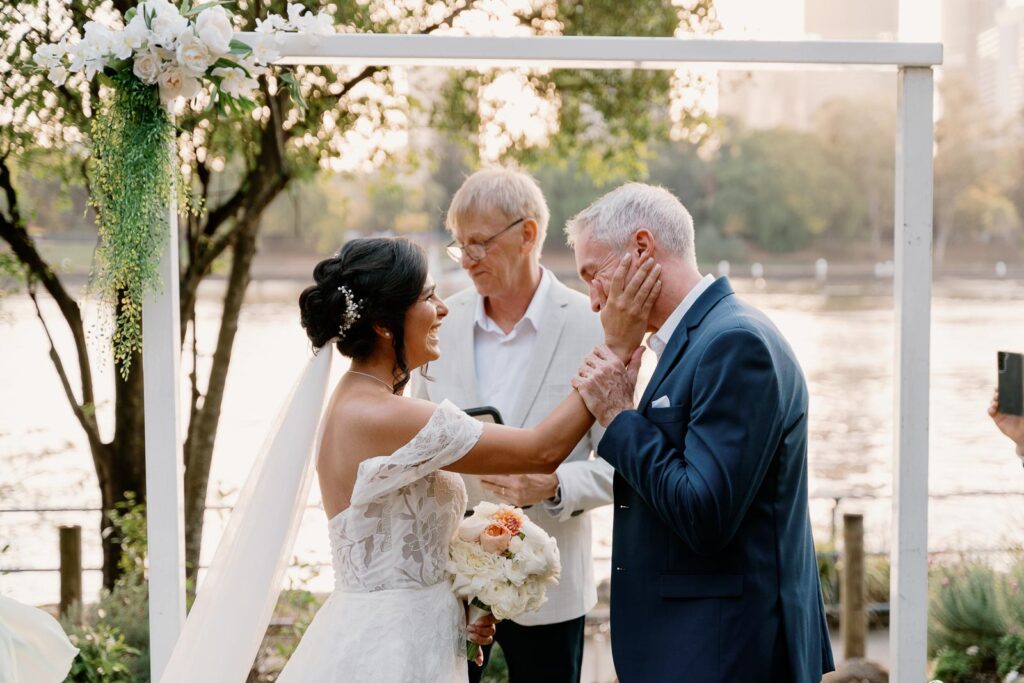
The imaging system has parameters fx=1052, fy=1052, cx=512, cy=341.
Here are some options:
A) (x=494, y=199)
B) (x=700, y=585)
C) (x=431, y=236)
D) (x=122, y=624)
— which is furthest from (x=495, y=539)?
(x=431, y=236)

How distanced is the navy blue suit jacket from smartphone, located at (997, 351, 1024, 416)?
3.17 ft

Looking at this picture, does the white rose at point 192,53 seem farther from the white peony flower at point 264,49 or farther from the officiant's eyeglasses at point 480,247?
the officiant's eyeglasses at point 480,247

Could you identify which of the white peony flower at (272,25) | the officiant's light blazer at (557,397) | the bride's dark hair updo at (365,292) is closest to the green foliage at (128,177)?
the white peony flower at (272,25)

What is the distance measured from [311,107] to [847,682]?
166 inches

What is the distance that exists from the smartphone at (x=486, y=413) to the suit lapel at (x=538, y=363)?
0.45ft

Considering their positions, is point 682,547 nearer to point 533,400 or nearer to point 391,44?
point 533,400

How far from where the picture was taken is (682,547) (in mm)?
2510

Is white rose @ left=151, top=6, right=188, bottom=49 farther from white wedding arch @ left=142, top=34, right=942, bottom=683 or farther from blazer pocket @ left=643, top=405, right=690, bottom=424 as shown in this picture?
blazer pocket @ left=643, top=405, right=690, bottom=424

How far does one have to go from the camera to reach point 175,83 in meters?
3.03

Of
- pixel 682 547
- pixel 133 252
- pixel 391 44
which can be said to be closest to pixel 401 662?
pixel 682 547

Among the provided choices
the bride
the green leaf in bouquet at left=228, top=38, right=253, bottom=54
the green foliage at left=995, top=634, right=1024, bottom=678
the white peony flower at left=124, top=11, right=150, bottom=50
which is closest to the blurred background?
the white peony flower at left=124, top=11, right=150, bottom=50

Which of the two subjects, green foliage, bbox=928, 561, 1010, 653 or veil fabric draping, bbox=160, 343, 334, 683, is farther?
green foliage, bbox=928, 561, 1010, 653

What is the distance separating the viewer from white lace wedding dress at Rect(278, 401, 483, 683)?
2.62 metres

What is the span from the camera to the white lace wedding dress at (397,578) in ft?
8.61
